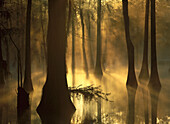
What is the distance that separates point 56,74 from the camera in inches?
439

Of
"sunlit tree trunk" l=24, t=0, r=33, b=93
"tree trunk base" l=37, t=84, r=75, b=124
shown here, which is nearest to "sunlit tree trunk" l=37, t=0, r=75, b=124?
"tree trunk base" l=37, t=84, r=75, b=124

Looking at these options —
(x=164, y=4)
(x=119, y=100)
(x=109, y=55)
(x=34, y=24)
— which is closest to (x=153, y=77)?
(x=119, y=100)

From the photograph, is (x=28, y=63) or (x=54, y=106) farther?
(x=28, y=63)

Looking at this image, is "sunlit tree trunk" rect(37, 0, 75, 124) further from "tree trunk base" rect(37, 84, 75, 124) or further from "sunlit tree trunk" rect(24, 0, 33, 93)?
"sunlit tree trunk" rect(24, 0, 33, 93)

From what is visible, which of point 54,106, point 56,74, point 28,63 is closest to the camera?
point 54,106

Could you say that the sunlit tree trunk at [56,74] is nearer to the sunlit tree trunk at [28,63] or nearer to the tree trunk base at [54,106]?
the tree trunk base at [54,106]

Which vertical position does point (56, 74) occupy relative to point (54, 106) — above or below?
above

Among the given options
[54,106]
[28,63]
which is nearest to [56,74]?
[54,106]

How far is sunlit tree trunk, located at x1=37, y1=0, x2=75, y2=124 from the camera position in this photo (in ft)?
35.4

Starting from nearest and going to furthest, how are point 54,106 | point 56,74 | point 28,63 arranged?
point 54,106 → point 56,74 → point 28,63

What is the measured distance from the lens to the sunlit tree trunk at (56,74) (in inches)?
425

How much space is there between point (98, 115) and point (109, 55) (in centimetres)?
4252

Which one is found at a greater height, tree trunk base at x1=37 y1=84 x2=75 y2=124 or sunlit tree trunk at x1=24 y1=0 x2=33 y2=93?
sunlit tree trunk at x1=24 y1=0 x2=33 y2=93

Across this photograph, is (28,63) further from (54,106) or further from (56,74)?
(54,106)
